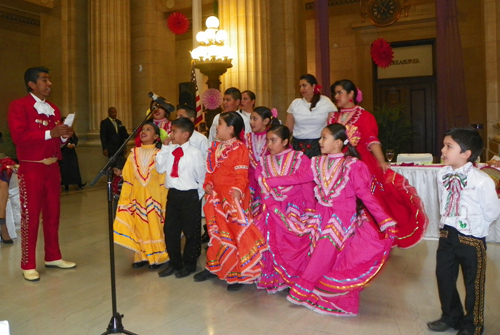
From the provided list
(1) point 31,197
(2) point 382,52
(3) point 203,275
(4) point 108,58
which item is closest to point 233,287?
(3) point 203,275

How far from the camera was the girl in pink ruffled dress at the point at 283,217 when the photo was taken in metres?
3.72

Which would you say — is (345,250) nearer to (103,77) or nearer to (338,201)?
(338,201)

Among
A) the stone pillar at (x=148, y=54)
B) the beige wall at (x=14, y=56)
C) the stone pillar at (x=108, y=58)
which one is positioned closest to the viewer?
the stone pillar at (x=108, y=58)

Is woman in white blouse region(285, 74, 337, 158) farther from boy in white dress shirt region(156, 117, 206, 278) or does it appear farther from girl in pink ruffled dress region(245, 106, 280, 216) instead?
boy in white dress shirt region(156, 117, 206, 278)

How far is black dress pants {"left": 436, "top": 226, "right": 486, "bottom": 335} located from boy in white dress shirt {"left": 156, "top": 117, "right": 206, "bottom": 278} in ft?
7.30

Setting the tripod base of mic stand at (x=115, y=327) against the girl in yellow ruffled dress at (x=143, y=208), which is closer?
the tripod base of mic stand at (x=115, y=327)

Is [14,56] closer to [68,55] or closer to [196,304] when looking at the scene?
[68,55]

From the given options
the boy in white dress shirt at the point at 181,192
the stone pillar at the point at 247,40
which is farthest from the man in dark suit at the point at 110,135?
the boy in white dress shirt at the point at 181,192

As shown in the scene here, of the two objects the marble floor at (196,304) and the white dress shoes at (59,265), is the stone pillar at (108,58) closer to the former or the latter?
the marble floor at (196,304)

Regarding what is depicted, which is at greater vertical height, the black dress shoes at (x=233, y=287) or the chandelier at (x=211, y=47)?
the chandelier at (x=211, y=47)

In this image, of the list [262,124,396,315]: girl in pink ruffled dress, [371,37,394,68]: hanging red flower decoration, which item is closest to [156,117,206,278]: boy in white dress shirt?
[262,124,396,315]: girl in pink ruffled dress

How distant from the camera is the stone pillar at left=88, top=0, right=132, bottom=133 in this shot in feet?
37.5

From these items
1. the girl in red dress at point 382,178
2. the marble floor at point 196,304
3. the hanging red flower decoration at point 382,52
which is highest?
the hanging red flower decoration at point 382,52

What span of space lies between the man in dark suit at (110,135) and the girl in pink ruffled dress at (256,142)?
6.54 m
